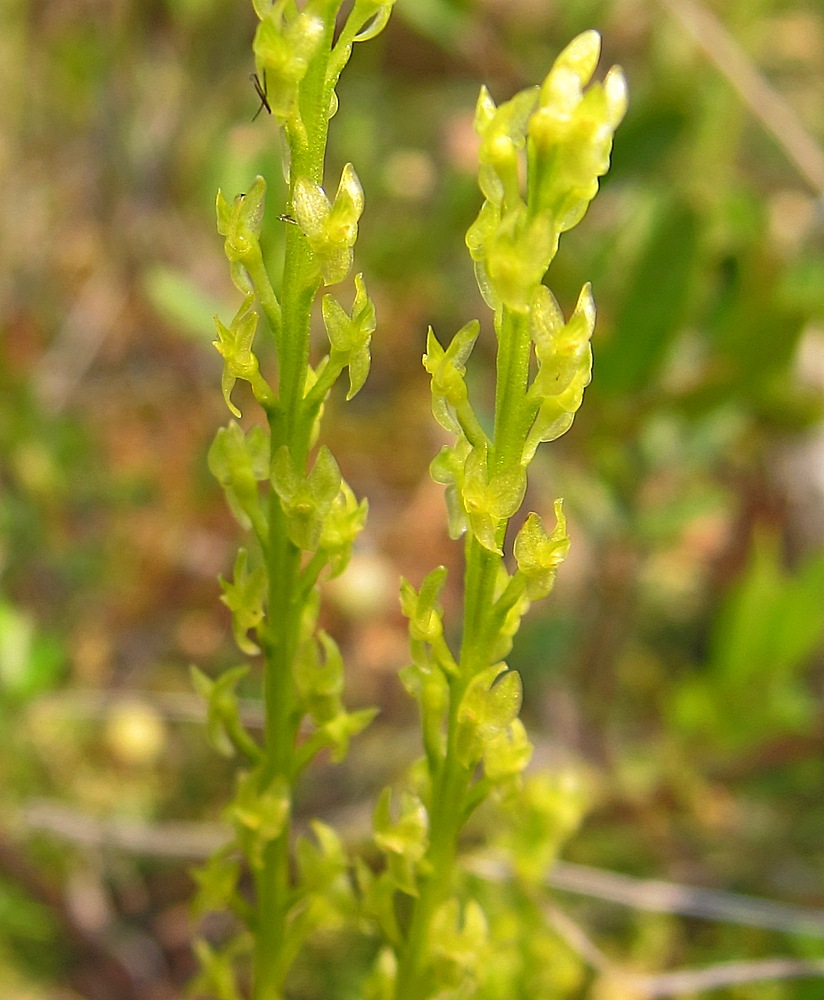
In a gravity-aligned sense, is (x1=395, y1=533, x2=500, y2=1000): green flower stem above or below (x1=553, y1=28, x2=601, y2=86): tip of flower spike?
below

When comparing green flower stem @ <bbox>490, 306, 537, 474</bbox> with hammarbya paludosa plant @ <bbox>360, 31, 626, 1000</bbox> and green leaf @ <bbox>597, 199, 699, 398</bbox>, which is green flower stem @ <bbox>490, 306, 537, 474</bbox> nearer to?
hammarbya paludosa plant @ <bbox>360, 31, 626, 1000</bbox>

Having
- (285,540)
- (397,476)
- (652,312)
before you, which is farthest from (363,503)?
(397,476)

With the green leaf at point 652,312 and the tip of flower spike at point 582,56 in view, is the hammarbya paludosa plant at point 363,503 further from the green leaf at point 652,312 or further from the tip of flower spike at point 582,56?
the green leaf at point 652,312

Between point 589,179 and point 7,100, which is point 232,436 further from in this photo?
point 7,100

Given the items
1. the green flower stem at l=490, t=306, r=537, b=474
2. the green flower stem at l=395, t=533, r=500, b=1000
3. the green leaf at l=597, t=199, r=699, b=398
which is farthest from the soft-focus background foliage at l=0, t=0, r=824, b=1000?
the green flower stem at l=490, t=306, r=537, b=474

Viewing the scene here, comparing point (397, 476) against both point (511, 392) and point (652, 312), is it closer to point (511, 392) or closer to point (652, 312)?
point (652, 312)

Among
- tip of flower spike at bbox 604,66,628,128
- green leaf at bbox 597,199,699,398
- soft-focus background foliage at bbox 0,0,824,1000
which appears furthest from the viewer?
soft-focus background foliage at bbox 0,0,824,1000
